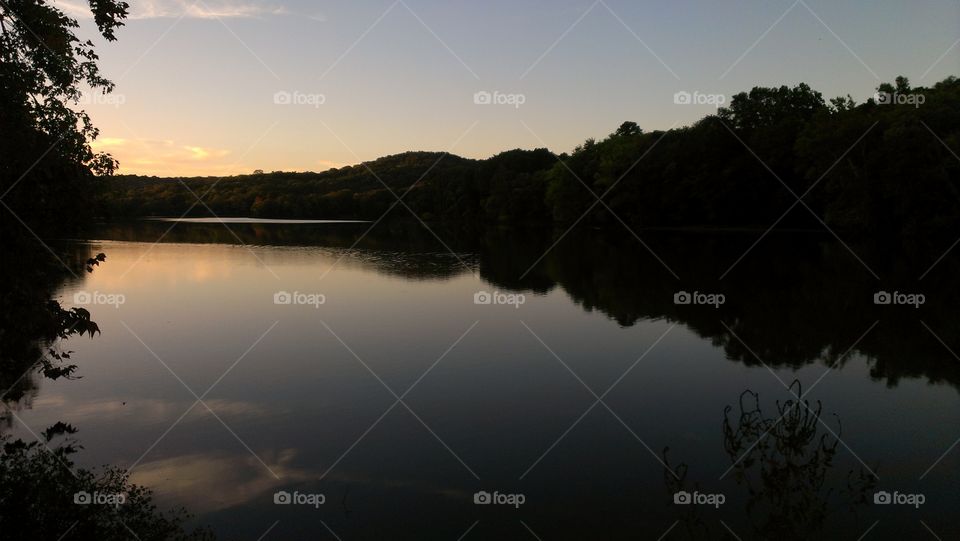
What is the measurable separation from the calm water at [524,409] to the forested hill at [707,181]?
12.5 ft

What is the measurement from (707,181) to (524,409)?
6914cm

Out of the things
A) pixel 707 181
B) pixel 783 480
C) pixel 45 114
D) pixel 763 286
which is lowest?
pixel 45 114

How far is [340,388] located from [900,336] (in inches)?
584

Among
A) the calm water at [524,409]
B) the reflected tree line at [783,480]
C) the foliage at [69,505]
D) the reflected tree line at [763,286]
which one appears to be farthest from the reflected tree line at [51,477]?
the reflected tree line at [763,286]

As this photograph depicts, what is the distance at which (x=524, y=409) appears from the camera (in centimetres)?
1185

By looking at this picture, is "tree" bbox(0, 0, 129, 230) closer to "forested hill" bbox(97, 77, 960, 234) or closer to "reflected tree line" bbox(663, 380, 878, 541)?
"forested hill" bbox(97, 77, 960, 234)

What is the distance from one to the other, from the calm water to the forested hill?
149 inches

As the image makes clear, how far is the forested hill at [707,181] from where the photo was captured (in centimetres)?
4981

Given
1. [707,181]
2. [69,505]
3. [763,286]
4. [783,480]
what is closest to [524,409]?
[783,480]

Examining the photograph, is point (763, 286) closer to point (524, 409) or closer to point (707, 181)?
point (524, 409)

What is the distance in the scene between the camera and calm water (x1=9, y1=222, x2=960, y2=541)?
795 centimetres

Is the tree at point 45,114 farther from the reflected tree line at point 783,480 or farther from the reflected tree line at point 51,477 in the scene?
the reflected tree line at point 783,480

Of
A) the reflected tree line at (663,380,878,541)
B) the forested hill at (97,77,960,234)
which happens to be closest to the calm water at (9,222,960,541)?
the reflected tree line at (663,380,878,541)

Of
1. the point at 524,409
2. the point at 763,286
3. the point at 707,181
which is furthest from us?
the point at 707,181
